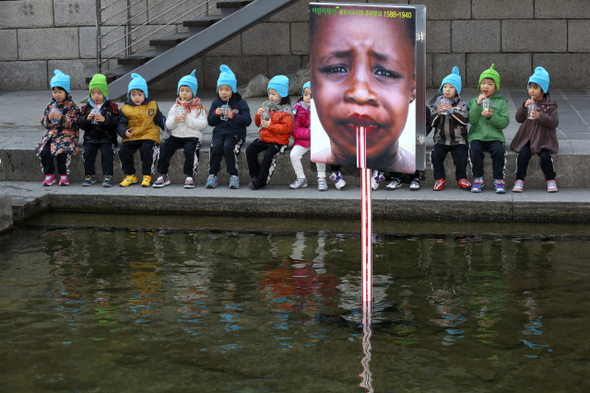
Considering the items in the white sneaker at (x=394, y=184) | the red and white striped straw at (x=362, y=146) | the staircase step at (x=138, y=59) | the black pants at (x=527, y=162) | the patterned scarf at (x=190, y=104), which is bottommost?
the white sneaker at (x=394, y=184)

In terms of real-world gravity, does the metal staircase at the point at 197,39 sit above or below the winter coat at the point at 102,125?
above

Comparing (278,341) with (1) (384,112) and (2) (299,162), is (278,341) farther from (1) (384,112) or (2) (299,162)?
(2) (299,162)

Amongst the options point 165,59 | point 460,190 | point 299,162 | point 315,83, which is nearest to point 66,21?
point 165,59

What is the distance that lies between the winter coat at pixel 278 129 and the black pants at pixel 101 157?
179cm

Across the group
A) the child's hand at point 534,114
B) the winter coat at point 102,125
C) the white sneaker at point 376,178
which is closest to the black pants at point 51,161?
the winter coat at point 102,125

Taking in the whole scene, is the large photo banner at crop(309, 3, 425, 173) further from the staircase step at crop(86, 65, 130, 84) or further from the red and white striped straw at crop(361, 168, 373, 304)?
the staircase step at crop(86, 65, 130, 84)

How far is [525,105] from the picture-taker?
27.2ft

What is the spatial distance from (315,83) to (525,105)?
3.83 m

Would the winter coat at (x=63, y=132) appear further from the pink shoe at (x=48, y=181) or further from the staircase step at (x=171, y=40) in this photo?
the staircase step at (x=171, y=40)

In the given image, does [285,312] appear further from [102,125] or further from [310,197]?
[102,125]

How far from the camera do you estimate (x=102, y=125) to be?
30.0ft

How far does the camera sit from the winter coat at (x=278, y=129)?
883cm

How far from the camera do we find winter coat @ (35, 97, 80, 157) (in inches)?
362

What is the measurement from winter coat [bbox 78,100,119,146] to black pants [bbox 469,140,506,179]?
4.15 m
